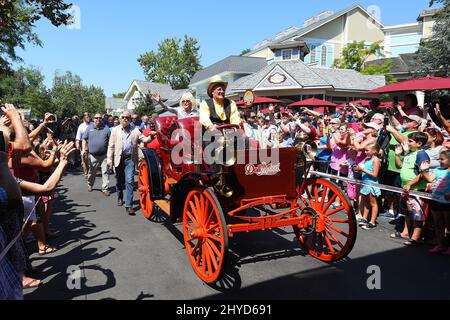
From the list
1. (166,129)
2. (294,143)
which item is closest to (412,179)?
(294,143)

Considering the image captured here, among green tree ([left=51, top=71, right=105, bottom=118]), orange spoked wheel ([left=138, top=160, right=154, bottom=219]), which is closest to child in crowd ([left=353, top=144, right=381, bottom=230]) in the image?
orange spoked wheel ([left=138, top=160, right=154, bottom=219])

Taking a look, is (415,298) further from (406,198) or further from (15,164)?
(15,164)

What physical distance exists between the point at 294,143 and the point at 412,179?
1.86 m

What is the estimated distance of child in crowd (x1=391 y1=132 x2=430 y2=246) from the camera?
4.77 metres

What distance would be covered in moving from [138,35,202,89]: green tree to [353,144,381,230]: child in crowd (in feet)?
179

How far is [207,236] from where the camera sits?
361 centimetres

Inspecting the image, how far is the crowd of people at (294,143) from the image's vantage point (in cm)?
250

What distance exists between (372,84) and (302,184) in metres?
26.6

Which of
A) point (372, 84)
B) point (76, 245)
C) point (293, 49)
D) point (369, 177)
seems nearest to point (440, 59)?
point (372, 84)

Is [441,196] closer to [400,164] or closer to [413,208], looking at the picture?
[413,208]

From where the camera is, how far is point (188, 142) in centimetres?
441

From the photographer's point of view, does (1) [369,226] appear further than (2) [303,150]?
Yes

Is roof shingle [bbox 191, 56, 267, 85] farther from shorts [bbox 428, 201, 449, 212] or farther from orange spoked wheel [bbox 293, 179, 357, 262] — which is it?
orange spoked wheel [bbox 293, 179, 357, 262]

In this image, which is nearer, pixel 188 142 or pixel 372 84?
pixel 188 142
